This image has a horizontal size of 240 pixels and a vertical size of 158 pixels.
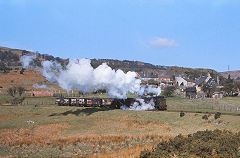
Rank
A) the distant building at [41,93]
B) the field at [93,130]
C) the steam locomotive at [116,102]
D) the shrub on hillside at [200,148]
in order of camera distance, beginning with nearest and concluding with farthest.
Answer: the shrub on hillside at [200,148], the field at [93,130], the steam locomotive at [116,102], the distant building at [41,93]

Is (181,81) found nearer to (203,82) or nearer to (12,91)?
(203,82)

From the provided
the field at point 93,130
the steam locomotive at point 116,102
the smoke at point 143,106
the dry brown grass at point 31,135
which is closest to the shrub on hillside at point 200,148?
the field at point 93,130

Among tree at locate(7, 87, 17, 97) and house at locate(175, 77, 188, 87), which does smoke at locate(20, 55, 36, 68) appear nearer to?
tree at locate(7, 87, 17, 97)

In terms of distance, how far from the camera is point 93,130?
46.9 meters

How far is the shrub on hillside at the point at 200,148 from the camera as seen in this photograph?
80.1ft

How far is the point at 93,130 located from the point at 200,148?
25136 millimetres

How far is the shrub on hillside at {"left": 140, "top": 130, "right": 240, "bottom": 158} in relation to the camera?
2442 centimetres

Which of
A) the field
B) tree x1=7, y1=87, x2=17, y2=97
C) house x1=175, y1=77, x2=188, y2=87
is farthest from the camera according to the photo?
house x1=175, y1=77, x2=188, y2=87

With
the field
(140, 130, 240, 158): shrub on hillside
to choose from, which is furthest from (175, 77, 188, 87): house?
(140, 130, 240, 158): shrub on hillside

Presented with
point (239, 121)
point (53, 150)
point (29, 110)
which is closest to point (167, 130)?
point (239, 121)

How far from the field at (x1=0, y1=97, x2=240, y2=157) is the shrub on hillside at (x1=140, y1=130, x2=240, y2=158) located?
4189 millimetres

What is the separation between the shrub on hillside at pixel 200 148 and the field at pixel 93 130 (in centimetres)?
419

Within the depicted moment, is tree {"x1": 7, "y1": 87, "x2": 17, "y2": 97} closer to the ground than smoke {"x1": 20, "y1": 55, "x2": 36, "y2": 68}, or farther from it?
closer to the ground

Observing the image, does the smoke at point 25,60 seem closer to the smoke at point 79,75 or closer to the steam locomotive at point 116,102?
the smoke at point 79,75
